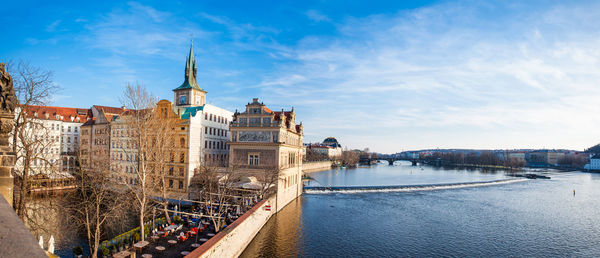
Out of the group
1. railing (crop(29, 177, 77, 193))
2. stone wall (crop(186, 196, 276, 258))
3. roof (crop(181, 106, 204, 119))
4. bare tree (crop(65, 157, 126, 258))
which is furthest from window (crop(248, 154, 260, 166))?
railing (crop(29, 177, 77, 193))

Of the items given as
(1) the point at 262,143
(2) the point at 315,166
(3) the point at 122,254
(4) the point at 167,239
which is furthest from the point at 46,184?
(2) the point at 315,166

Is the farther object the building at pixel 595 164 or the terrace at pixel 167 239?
the building at pixel 595 164

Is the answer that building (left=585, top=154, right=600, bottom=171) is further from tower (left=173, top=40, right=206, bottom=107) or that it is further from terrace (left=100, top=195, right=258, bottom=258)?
terrace (left=100, top=195, right=258, bottom=258)

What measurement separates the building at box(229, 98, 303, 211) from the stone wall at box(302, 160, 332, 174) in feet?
216

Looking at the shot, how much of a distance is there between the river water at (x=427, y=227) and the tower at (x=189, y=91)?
24528mm

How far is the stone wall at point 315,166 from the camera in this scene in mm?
115287

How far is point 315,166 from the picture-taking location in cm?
12800

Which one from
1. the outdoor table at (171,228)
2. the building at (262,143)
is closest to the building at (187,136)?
the building at (262,143)

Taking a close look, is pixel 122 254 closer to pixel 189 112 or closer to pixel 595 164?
pixel 189 112

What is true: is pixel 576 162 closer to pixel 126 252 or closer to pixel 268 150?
pixel 268 150

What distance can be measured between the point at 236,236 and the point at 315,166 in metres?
104

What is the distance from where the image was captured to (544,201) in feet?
186

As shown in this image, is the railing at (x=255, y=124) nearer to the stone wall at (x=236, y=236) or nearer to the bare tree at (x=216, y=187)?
the bare tree at (x=216, y=187)

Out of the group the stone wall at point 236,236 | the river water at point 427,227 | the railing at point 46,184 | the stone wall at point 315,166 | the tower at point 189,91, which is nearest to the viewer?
the stone wall at point 236,236
